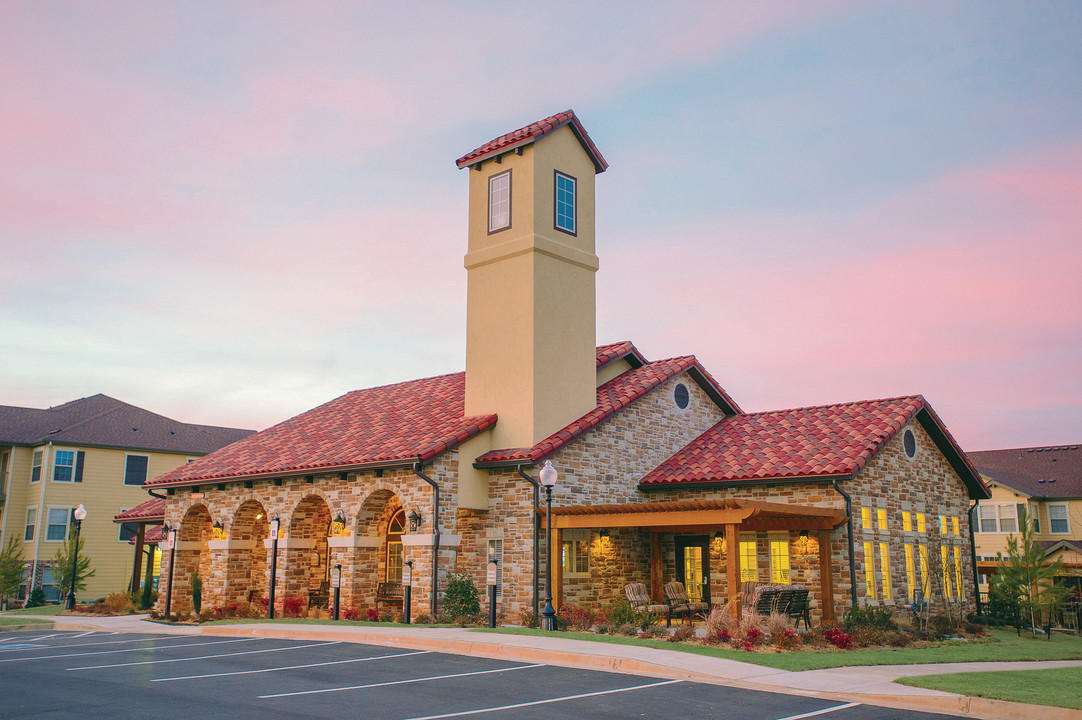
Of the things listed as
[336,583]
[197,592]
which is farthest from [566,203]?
[197,592]

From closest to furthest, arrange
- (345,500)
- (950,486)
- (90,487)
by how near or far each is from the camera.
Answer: (345,500), (950,486), (90,487)

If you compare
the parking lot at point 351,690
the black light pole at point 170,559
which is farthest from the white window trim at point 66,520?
the parking lot at point 351,690

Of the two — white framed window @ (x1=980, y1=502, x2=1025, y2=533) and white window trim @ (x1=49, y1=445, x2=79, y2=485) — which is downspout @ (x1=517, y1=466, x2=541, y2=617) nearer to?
white window trim @ (x1=49, y1=445, x2=79, y2=485)

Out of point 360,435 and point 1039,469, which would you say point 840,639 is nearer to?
point 360,435

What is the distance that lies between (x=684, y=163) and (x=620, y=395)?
6031 mm

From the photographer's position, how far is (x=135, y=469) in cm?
4069

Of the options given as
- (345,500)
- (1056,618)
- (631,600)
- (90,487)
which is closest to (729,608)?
(631,600)

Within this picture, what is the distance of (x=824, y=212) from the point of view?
22.2 metres

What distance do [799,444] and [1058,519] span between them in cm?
2536

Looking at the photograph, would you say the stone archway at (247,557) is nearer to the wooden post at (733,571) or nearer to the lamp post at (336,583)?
the lamp post at (336,583)

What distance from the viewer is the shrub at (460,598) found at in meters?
19.7

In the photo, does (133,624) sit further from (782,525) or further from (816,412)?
(816,412)

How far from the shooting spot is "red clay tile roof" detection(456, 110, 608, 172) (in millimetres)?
21984

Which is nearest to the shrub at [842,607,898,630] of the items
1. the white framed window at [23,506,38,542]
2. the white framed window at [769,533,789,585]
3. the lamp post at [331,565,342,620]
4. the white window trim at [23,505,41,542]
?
the white framed window at [769,533,789,585]
